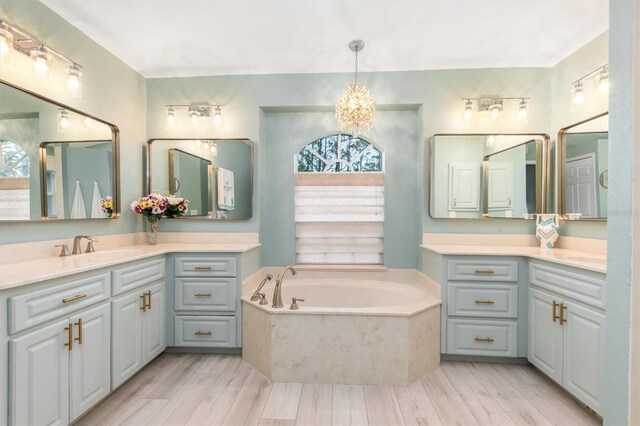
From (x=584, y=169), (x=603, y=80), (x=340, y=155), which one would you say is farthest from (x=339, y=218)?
(x=603, y=80)

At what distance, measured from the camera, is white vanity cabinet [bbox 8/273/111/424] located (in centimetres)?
147

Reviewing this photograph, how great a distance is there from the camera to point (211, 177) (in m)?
3.27

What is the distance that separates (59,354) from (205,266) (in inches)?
45.9

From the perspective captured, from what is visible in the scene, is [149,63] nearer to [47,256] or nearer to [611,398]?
[47,256]

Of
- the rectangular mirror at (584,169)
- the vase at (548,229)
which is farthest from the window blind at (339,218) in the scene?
the rectangular mirror at (584,169)

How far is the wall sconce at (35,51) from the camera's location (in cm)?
196

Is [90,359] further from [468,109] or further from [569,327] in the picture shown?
[468,109]

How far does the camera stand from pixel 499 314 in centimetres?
262

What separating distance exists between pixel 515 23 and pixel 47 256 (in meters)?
3.73

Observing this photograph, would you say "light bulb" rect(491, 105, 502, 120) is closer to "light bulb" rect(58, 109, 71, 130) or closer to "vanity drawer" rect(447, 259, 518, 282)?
"vanity drawer" rect(447, 259, 518, 282)

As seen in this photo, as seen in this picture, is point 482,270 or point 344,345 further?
point 482,270

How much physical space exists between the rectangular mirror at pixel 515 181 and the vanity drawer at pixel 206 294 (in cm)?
247

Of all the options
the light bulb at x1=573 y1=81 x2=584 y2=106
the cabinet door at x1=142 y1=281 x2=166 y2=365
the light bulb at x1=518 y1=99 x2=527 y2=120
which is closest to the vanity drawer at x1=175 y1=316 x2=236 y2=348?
the cabinet door at x1=142 y1=281 x2=166 y2=365

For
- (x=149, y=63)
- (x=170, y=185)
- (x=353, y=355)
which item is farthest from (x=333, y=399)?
(x=149, y=63)
